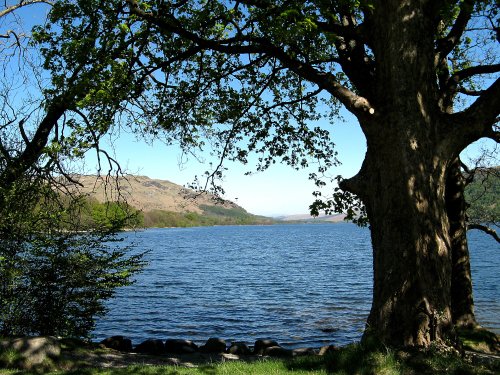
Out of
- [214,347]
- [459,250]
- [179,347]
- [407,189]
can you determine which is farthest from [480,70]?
[179,347]

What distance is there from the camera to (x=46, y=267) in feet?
46.9

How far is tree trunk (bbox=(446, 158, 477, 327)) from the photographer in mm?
14430

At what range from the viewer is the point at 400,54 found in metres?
8.66

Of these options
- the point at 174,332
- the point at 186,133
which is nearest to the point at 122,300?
the point at 174,332

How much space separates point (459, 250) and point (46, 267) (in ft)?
44.9

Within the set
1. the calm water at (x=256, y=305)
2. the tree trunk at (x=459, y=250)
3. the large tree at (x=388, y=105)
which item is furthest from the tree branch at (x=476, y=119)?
the calm water at (x=256, y=305)

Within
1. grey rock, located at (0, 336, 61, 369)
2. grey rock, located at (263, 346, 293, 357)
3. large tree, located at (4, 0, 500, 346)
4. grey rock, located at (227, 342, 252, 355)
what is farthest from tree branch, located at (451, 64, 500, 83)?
grey rock, located at (0, 336, 61, 369)

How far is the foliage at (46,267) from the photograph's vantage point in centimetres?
1334

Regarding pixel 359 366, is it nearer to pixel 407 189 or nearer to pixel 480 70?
pixel 407 189

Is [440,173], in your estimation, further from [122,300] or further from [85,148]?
[122,300]

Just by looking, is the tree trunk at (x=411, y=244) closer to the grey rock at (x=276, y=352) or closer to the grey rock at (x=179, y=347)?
the grey rock at (x=276, y=352)

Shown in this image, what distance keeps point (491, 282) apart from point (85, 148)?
4085 cm

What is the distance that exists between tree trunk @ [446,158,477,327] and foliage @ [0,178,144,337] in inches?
458

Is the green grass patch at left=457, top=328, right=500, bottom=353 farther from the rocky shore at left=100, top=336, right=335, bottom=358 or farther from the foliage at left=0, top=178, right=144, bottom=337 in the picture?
the foliage at left=0, top=178, right=144, bottom=337
